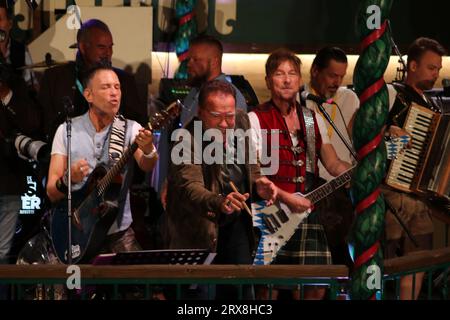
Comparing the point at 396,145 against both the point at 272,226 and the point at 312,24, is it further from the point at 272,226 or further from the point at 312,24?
the point at 312,24

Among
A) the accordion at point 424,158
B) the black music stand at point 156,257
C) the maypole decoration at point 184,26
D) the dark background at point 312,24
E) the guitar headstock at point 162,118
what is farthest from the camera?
the dark background at point 312,24

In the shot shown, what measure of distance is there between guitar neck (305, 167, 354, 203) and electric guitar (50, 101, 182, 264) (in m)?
1.00

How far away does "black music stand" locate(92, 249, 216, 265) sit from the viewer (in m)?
5.55

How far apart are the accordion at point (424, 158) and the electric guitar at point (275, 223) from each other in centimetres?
55

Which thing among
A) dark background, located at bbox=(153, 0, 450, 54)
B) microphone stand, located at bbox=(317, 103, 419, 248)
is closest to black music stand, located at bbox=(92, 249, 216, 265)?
microphone stand, located at bbox=(317, 103, 419, 248)

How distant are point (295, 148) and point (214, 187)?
1.98 ft

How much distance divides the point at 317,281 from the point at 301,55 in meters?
4.16

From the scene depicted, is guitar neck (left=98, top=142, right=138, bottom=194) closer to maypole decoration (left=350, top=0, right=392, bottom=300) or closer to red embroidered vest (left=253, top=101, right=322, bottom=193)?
red embroidered vest (left=253, top=101, right=322, bottom=193)

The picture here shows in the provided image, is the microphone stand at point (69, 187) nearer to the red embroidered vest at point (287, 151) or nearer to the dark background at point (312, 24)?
the red embroidered vest at point (287, 151)

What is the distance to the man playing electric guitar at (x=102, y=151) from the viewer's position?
6.59m

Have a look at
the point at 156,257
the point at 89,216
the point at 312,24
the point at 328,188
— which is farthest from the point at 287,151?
the point at 312,24

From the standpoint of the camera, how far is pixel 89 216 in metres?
6.66

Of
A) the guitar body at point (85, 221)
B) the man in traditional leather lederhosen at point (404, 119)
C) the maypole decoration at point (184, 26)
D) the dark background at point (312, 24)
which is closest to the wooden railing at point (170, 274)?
the guitar body at point (85, 221)
